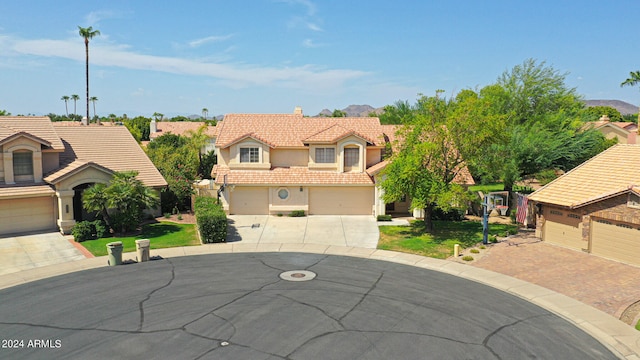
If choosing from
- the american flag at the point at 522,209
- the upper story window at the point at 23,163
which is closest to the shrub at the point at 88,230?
the upper story window at the point at 23,163

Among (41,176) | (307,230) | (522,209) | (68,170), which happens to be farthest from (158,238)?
(522,209)

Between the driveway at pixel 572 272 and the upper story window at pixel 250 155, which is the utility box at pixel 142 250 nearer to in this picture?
the upper story window at pixel 250 155

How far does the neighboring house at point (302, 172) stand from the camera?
34781 mm

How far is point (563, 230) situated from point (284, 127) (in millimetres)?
22578

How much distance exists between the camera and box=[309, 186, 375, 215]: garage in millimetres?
35219

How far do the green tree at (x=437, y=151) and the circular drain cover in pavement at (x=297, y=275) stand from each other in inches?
348

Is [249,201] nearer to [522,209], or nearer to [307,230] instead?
[307,230]

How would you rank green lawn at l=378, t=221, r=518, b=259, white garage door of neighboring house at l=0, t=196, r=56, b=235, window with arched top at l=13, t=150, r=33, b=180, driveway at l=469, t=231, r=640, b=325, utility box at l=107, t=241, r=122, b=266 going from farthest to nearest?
window with arched top at l=13, t=150, r=33, b=180 → white garage door of neighboring house at l=0, t=196, r=56, b=235 → green lawn at l=378, t=221, r=518, b=259 → utility box at l=107, t=241, r=122, b=266 → driveway at l=469, t=231, r=640, b=325

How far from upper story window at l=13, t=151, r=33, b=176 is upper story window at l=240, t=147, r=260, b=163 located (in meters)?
14.4

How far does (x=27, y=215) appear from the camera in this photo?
2877 centimetres

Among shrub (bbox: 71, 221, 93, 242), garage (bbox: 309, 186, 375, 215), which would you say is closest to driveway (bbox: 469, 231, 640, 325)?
garage (bbox: 309, 186, 375, 215)

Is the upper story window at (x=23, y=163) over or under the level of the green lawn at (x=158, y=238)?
over

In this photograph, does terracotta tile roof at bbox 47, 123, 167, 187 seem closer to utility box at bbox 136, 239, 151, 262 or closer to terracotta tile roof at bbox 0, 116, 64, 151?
terracotta tile roof at bbox 0, 116, 64, 151

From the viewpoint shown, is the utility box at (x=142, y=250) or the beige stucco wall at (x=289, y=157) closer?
the utility box at (x=142, y=250)
